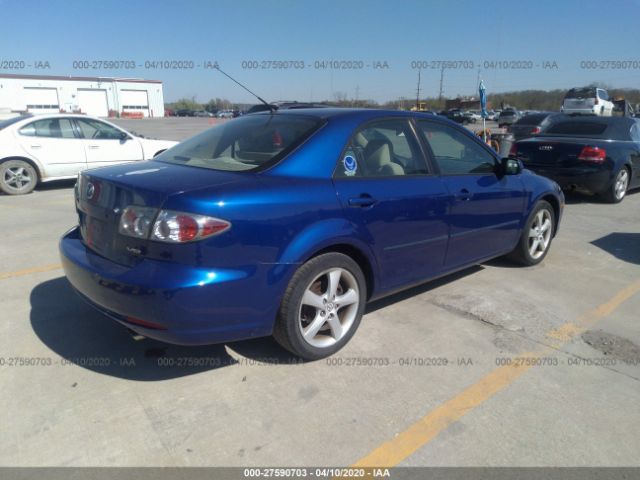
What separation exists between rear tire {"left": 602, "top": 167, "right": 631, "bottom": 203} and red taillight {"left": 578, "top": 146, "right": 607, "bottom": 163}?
0.62 meters

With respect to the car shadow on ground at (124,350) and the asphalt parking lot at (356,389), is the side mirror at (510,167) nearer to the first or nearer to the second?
the asphalt parking lot at (356,389)

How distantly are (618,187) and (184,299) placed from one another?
28.5ft

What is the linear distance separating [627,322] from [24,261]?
18.4 ft

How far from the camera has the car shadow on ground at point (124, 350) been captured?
302 centimetres

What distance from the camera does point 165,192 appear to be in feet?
8.38

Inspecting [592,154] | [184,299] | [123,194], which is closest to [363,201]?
[184,299]

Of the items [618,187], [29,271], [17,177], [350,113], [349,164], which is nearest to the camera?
[349,164]

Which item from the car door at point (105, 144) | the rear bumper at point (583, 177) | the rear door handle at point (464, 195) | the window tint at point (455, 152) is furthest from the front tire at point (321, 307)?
the car door at point (105, 144)

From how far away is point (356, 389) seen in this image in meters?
2.84

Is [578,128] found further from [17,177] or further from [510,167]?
[17,177]

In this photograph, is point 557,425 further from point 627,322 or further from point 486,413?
point 627,322

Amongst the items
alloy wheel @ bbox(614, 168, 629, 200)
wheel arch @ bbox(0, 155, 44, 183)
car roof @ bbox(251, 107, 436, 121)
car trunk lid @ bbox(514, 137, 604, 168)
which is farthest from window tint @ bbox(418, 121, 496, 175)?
wheel arch @ bbox(0, 155, 44, 183)

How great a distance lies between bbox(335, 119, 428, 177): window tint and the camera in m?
3.23

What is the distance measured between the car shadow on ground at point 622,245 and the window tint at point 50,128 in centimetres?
908
